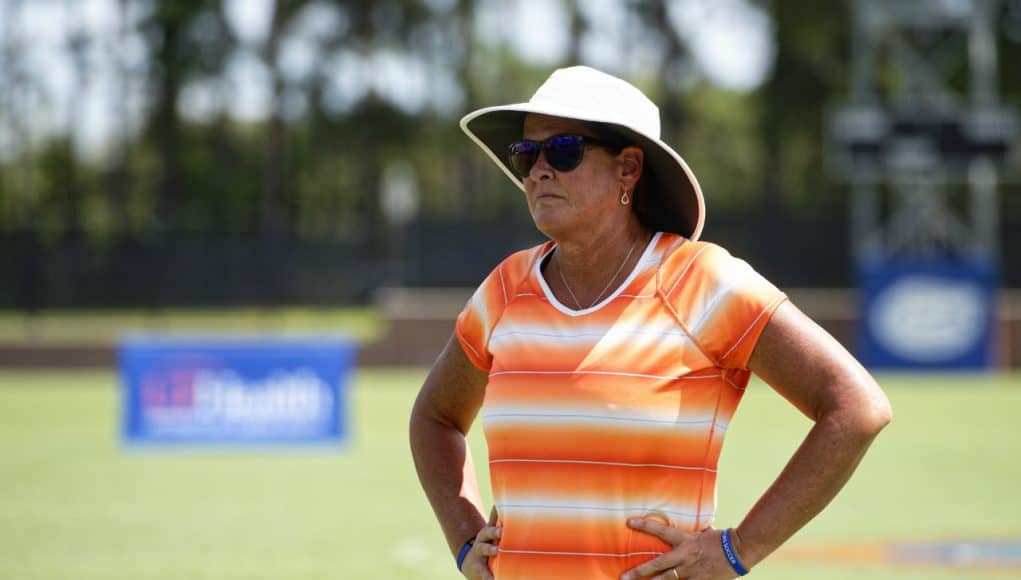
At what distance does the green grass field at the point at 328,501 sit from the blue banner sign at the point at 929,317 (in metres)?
5.44

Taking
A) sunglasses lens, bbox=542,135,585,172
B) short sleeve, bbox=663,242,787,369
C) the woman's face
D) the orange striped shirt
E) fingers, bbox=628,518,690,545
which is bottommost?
fingers, bbox=628,518,690,545

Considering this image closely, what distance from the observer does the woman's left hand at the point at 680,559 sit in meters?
3.40

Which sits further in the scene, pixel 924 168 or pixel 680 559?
pixel 924 168

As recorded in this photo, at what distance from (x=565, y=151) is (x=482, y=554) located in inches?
38.7

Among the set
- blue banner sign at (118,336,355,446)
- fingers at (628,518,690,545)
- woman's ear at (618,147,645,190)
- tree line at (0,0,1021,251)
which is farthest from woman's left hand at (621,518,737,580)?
tree line at (0,0,1021,251)

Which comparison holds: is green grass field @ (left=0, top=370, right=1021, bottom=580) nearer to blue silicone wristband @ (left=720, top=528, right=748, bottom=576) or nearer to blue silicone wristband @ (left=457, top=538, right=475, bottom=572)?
blue silicone wristband @ (left=457, top=538, right=475, bottom=572)

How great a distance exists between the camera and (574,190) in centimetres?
365

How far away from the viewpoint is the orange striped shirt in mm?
3424

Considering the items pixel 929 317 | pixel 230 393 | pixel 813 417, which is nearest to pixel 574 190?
pixel 813 417

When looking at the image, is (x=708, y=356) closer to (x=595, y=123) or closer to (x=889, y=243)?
(x=595, y=123)

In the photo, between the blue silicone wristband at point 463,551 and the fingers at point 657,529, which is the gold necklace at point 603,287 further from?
the blue silicone wristband at point 463,551

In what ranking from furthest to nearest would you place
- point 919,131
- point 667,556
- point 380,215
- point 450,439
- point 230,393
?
1. point 380,215
2. point 919,131
3. point 230,393
4. point 450,439
5. point 667,556

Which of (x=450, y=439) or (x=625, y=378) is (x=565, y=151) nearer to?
(x=625, y=378)

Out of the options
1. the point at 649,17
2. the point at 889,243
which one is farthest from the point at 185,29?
the point at 889,243
